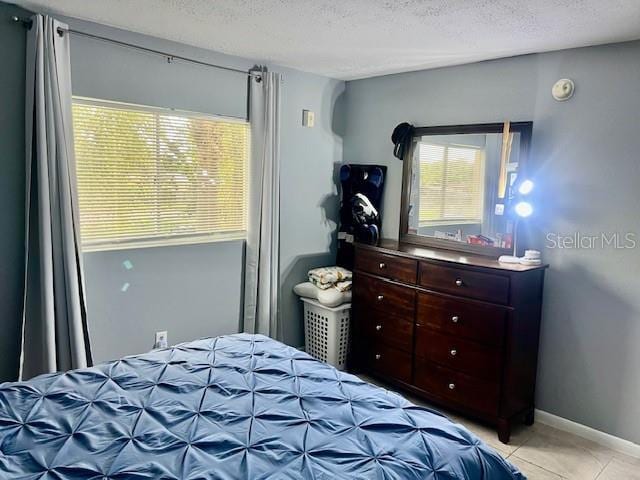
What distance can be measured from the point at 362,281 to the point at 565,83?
5.93 ft

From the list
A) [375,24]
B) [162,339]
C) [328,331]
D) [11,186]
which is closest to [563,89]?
[375,24]

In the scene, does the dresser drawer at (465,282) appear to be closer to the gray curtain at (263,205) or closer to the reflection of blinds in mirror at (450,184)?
the reflection of blinds in mirror at (450,184)

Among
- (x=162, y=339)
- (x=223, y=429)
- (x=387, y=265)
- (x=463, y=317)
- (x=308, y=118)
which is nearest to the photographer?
(x=223, y=429)

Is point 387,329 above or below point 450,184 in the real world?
below

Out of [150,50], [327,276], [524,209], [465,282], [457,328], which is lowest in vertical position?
[457,328]

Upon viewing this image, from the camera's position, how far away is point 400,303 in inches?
131

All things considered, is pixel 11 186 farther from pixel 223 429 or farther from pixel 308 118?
pixel 308 118

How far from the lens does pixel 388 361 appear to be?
11.4ft

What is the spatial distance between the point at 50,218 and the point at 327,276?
1929 mm

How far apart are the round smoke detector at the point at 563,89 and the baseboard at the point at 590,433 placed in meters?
1.94

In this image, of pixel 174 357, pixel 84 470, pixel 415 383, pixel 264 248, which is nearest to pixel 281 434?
pixel 84 470

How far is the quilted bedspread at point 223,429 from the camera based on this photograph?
1478 millimetres

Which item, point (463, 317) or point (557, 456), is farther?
point (463, 317)

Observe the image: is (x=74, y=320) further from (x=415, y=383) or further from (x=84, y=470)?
(x=415, y=383)
